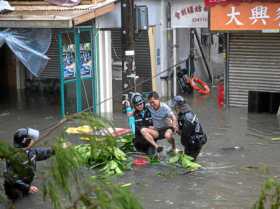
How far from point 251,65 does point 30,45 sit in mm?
5845

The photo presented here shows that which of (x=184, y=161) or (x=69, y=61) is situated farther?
(x=69, y=61)

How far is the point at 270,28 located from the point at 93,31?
456 centimetres

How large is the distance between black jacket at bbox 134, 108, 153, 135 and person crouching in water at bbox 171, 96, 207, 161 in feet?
2.23

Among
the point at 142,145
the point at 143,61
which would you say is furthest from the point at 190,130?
the point at 143,61

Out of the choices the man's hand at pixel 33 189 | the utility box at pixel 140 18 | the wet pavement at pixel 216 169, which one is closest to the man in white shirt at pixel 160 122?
the wet pavement at pixel 216 169

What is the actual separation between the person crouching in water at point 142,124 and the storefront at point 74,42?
166 inches

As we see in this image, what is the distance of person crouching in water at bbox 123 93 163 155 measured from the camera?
11109mm

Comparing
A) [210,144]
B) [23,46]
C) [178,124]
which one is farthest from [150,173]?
[23,46]

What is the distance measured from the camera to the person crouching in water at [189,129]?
10531mm

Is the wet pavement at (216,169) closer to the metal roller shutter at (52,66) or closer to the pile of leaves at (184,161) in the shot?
the pile of leaves at (184,161)

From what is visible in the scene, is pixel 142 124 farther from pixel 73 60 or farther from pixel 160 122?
pixel 73 60

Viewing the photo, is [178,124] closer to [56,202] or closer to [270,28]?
[270,28]

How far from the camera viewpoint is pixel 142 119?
36.9 feet

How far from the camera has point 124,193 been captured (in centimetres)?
331
